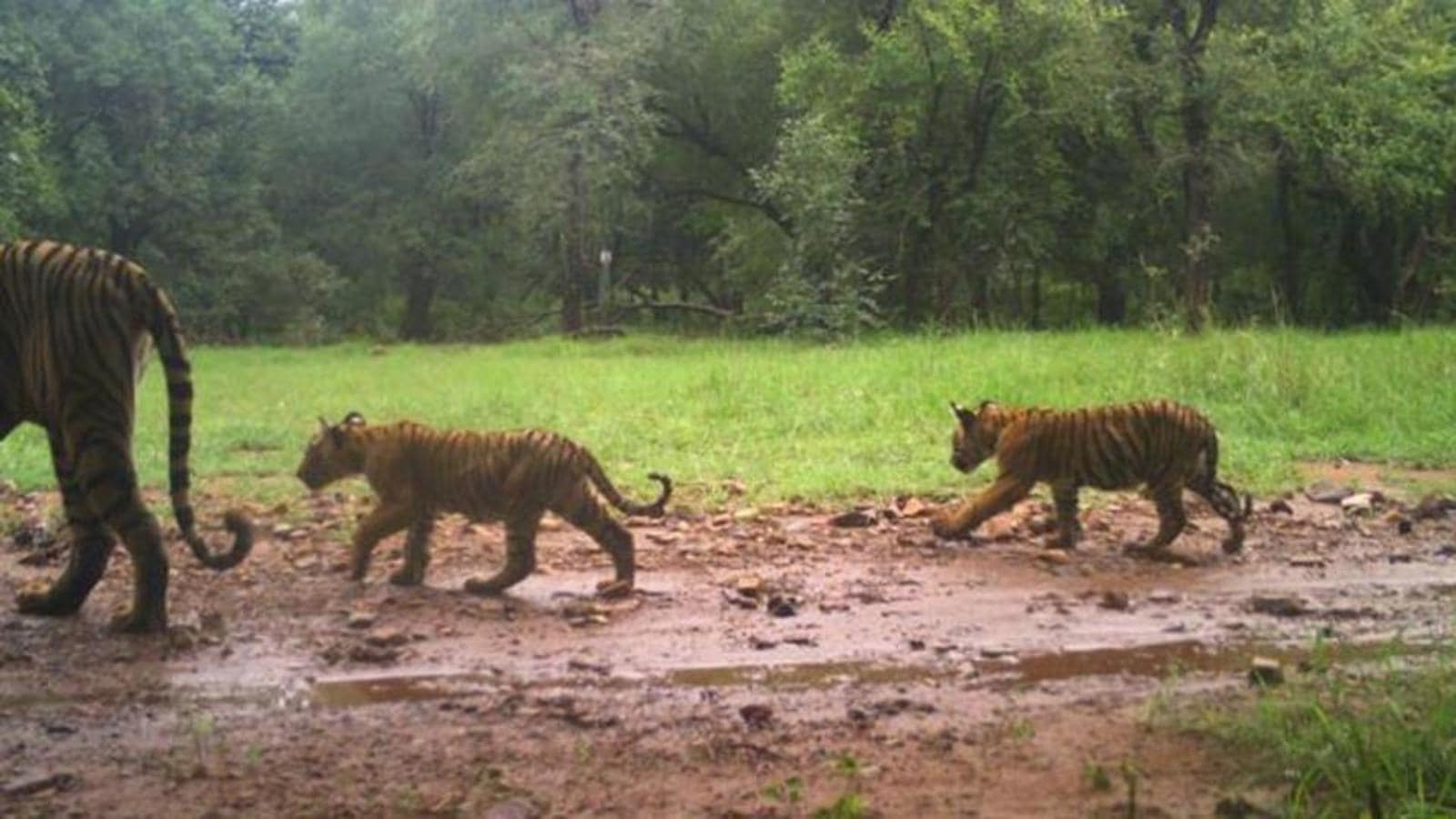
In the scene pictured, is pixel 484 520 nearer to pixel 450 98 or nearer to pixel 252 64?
pixel 450 98

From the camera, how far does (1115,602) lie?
7578mm

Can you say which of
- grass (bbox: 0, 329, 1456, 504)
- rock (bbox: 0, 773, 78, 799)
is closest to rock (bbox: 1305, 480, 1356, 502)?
grass (bbox: 0, 329, 1456, 504)

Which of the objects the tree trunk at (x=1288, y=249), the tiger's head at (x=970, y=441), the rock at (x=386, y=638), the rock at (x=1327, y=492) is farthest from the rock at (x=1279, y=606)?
the tree trunk at (x=1288, y=249)

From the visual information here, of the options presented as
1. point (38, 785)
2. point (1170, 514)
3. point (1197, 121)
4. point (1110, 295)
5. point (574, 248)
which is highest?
point (1197, 121)

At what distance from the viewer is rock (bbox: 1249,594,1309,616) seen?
7449 millimetres

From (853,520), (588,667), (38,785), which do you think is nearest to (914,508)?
(853,520)

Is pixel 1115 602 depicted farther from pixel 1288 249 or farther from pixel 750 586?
pixel 1288 249

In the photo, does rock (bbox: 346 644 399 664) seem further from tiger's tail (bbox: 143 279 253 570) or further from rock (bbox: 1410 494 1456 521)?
rock (bbox: 1410 494 1456 521)

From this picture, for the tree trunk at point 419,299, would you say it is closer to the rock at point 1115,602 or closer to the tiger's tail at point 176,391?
the tiger's tail at point 176,391

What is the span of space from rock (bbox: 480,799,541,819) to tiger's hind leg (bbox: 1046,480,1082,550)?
4.98 metres

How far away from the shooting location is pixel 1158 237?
37.9 m

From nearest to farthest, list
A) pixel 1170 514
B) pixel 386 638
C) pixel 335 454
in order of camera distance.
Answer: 1. pixel 386 638
2. pixel 335 454
3. pixel 1170 514

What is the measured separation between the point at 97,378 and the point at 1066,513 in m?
5.58

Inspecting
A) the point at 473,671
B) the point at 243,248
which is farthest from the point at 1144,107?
the point at 473,671
